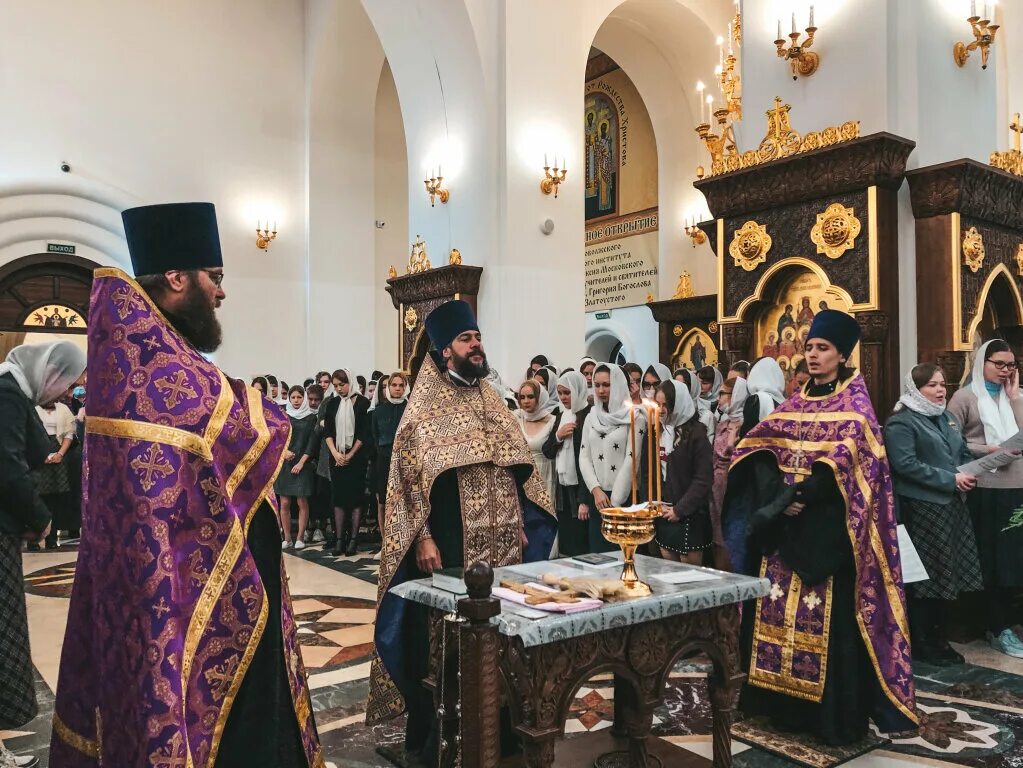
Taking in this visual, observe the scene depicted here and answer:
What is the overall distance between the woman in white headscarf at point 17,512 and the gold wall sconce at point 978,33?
257 inches

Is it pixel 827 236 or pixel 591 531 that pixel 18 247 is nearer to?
pixel 591 531

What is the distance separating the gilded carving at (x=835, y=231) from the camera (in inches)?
248

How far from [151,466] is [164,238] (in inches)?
24.3

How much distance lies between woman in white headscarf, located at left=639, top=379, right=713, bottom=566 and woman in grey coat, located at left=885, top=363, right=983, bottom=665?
1.01 metres

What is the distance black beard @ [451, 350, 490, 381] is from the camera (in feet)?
11.6

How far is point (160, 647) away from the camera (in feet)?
6.21

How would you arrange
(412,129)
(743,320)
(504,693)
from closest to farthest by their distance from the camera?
1. (504,693)
2. (743,320)
3. (412,129)

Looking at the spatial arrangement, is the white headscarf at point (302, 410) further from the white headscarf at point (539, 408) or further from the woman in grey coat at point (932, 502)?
the woman in grey coat at point (932, 502)

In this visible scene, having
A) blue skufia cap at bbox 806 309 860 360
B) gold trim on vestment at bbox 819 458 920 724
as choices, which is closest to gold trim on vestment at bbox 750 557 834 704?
gold trim on vestment at bbox 819 458 920 724

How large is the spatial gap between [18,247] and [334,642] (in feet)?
29.2

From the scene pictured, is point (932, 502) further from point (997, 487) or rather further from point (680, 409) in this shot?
point (680, 409)

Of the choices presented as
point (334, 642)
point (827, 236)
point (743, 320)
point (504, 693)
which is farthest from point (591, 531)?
point (504, 693)

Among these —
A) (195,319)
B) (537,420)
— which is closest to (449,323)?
(195,319)

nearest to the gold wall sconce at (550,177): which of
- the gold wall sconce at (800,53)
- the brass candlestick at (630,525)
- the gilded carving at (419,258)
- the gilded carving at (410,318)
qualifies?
the gilded carving at (419,258)
